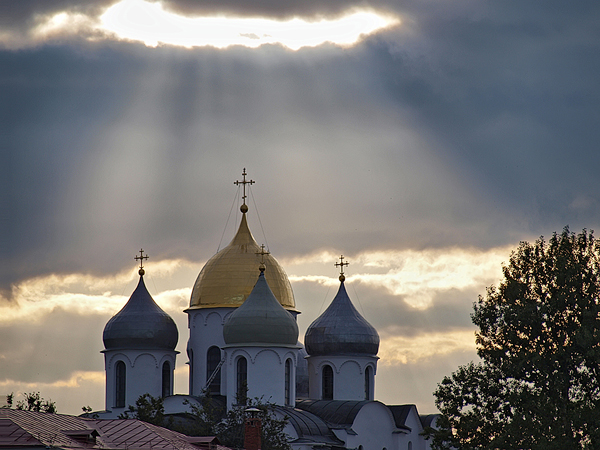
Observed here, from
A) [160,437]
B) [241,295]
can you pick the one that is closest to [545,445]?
[160,437]

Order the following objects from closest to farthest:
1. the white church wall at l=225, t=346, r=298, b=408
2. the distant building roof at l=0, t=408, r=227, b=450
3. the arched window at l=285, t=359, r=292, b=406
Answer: the distant building roof at l=0, t=408, r=227, b=450, the white church wall at l=225, t=346, r=298, b=408, the arched window at l=285, t=359, r=292, b=406

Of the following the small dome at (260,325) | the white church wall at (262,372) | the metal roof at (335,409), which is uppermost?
the small dome at (260,325)

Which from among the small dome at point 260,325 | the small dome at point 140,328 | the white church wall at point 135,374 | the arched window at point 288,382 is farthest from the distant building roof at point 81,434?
the small dome at point 140,328

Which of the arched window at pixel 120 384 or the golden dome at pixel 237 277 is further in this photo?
the golden dome at pixel 237 277

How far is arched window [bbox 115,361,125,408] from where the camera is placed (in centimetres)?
4562

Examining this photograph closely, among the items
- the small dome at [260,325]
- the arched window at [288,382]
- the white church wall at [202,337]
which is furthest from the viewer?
the white church wall at [202,337]

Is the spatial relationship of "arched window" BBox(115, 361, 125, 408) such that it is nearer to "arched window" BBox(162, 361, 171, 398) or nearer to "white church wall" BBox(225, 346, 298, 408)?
A: "arched window" BBox(162, 361, 171, 398)

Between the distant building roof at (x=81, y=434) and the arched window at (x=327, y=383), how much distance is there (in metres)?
19.8

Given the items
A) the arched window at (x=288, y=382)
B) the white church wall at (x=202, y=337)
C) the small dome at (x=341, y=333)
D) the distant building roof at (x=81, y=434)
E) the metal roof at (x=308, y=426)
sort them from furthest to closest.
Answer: the small dome at (x=341, y=333), the white church wall at (x=202, y=337), the arched window at (x=288, y=382), the metal roof at (x=308, y=426), the distant building roof at (x=81, y=434)

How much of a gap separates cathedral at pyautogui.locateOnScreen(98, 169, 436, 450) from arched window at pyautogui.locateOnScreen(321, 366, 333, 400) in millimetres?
43

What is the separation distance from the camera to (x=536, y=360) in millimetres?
31234

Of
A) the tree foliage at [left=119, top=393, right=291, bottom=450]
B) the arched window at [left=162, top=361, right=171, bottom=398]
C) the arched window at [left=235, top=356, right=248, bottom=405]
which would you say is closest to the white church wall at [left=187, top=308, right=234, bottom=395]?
the arched window at [left=162, top=361, right=171, bottom=398]

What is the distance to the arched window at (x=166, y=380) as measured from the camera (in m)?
46.1

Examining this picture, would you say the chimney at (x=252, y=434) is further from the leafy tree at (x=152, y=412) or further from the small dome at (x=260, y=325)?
the small dome at (x=260, y=325)
